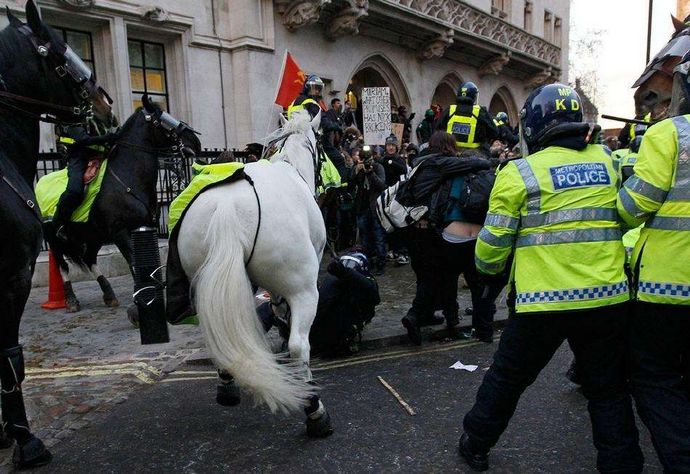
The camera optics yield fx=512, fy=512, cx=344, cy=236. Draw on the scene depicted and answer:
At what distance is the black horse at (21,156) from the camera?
2920 mm

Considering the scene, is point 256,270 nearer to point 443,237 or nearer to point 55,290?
point 443,237

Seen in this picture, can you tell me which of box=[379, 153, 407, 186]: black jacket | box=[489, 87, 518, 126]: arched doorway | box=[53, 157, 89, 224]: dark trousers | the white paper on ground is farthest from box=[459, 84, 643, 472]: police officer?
box=[489, 87, 518, 126]: arched doorway

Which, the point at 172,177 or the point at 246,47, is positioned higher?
the point at 246,47

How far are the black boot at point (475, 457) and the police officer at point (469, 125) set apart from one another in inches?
138

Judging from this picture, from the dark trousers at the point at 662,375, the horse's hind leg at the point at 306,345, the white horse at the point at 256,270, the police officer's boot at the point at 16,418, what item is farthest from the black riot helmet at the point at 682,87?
the police officer's boot at the point at 16,418

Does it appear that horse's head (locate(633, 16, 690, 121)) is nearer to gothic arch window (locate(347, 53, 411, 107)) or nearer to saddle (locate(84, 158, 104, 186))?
saddle (locate(84, 158, 104, 186))

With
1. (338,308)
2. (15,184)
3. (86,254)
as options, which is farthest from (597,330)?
(86,254)

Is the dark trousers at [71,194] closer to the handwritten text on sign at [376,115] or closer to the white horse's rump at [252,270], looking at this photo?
the white horse's rump at [252,270]

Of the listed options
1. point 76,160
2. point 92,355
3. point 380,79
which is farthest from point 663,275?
point 380,79

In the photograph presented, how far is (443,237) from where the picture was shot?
15.5ft

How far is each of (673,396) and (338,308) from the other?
279 centimetres

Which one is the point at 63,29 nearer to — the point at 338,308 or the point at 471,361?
the point at 338,308

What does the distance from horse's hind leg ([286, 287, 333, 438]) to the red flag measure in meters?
5.87

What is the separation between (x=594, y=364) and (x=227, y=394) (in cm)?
237
